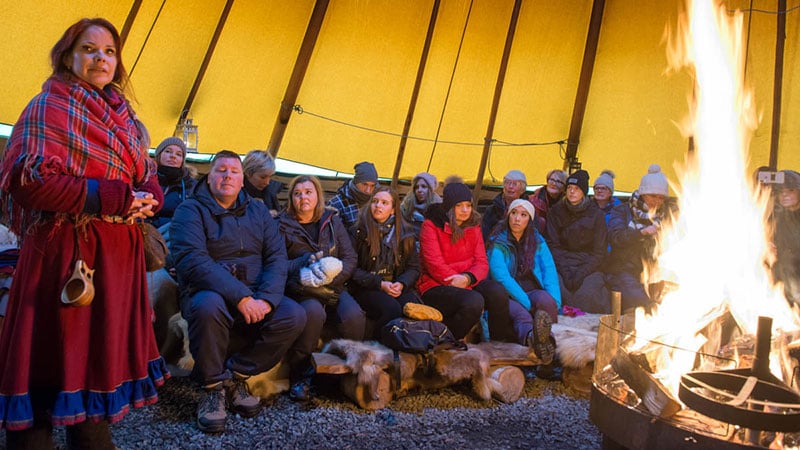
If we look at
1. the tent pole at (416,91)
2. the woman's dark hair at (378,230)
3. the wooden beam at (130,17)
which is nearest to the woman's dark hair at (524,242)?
the woman's dark hair at (378,230)

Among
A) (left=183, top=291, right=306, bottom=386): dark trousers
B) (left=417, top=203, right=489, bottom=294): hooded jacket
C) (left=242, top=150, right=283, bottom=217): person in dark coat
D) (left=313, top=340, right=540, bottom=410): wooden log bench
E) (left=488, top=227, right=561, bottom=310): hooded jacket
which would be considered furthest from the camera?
(left=488, top=227, right=561, bottom=310): hooded jacket

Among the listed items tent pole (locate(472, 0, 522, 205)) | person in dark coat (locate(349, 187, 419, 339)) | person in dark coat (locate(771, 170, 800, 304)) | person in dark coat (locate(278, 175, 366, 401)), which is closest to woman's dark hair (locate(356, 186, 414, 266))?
person in dark coat (locate(349, 187, 419, 339))

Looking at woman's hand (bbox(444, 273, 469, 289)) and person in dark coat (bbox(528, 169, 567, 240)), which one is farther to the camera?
person in dark coat (bbox(528, 169, 567, 240))

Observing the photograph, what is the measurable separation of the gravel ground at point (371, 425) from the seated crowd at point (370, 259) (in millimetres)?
99

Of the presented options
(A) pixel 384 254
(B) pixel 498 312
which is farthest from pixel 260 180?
(B) pixel 498 312

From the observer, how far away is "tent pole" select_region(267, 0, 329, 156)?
529 cm

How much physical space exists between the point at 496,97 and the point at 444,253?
9.77 feet

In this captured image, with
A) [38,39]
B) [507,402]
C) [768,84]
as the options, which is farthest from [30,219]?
[768,84]

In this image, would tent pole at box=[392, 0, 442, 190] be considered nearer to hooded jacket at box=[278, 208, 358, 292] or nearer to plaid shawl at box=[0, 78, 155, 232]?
hooded jacket at box=[278, 208, 358, 292]

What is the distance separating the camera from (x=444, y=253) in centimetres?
342

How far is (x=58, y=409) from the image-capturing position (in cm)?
152

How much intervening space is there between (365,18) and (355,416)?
3.89m

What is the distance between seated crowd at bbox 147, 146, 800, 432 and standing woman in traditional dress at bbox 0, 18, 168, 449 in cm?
71

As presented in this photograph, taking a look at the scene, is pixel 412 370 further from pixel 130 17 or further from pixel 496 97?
pixel 496 97
